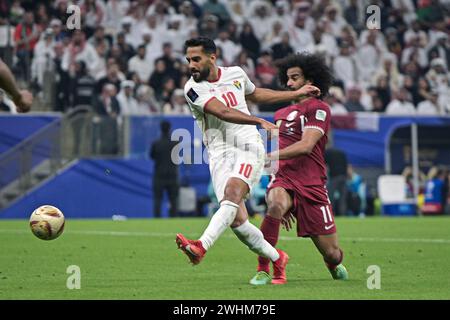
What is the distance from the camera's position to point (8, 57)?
78.7 ft

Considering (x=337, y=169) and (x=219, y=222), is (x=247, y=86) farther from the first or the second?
(x=337, y=169)

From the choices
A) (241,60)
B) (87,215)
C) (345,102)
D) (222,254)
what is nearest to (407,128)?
(345,102)

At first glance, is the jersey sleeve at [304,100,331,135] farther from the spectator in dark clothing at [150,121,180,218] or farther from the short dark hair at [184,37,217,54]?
the spectator in dark clothing at [150,121,180,218]

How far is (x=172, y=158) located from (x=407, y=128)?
6.73 meters

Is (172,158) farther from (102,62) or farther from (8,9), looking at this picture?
(8,9)

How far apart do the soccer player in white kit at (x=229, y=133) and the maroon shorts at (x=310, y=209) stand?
0.51m

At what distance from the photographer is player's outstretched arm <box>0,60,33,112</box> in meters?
8.16

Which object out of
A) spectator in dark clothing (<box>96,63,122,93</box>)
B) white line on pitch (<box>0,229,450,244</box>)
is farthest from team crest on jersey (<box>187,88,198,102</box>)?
spectator in dark clothing (<box>96,63,122,93</box>)

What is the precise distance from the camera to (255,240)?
971cm

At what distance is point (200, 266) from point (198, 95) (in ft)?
9.00

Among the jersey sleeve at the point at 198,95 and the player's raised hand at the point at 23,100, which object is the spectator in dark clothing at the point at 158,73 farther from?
the player's raised hand at the point at 23,100

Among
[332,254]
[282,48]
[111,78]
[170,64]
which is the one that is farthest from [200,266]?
[282,48]

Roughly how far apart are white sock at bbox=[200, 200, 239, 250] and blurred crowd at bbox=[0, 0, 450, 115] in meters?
15.0

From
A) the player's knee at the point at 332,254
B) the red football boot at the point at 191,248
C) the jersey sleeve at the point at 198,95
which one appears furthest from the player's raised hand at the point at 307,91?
the red football boot at the point at 191,248
